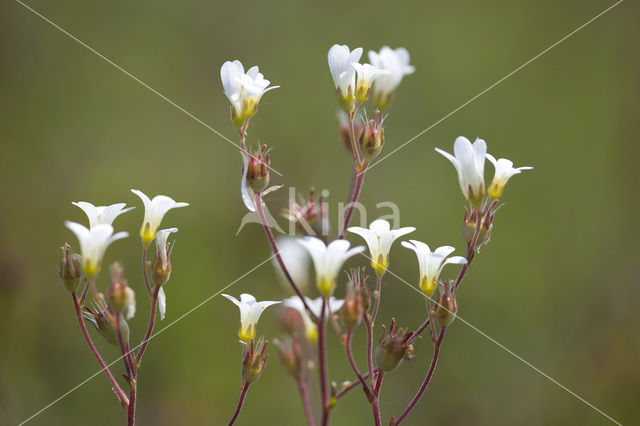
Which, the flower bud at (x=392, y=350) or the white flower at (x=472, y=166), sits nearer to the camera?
the flower bud at (x=392, y=350)

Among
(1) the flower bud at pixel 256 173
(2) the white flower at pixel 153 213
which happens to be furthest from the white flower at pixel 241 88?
(2) the white flower at pixel 153 213

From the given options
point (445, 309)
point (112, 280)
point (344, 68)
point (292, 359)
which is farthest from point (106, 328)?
point (344, 68)

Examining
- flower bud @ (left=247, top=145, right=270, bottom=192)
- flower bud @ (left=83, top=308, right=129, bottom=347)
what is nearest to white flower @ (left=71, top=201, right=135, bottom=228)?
flower bud @ (left=83, top=308, right=129, bottom=347)

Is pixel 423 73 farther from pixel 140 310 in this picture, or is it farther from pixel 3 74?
pixel 3 74

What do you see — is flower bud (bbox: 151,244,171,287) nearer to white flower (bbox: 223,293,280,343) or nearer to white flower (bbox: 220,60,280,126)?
white flower (bbox: 223,293,280,343)

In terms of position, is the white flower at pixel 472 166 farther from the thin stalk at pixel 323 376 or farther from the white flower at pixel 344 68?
the thin stalk at pixel 323 376

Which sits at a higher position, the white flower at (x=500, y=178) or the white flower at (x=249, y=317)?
the white flower at (x=500, y=178)

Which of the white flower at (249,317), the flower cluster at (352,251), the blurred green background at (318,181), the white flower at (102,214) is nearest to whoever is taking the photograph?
the flower cluster at (352,251)
